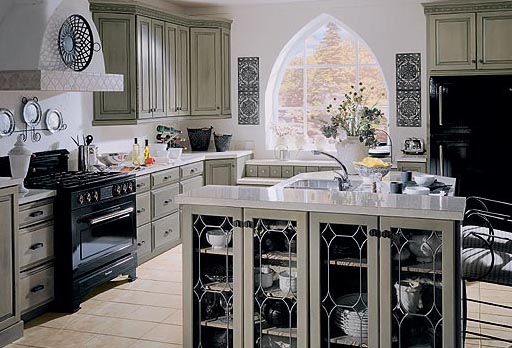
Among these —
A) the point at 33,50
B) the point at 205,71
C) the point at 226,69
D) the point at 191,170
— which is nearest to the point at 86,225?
the point at 33,50

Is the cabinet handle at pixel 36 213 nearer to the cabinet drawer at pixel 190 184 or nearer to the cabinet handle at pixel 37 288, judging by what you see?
the cabinet handle at pixel 37 288

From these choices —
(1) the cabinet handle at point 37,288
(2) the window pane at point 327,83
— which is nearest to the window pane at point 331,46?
(2) the window pane at point 327,83

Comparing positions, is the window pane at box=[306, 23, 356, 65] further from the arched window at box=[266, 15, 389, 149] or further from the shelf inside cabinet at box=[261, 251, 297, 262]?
the shelf inside cabinet at box=[261, 251, 297, 262]

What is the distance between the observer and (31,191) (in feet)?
14.8

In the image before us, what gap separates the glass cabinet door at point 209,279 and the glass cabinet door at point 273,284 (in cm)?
10

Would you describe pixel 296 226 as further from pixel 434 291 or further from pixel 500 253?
pixel 500 253

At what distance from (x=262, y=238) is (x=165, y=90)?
12.3 ft

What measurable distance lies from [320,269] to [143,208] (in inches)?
115

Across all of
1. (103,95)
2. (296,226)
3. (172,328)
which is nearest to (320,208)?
(296,226)

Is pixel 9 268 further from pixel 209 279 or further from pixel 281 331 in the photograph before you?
pixel 281 331

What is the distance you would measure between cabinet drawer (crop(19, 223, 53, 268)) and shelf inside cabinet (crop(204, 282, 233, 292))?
5.02ft

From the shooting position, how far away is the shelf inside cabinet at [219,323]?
11.2 ft

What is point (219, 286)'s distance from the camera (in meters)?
3.43

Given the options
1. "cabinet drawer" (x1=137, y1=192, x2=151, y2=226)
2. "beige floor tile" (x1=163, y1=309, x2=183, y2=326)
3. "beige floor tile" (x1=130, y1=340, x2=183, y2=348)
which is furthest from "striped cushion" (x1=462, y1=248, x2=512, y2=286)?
"cabinet drawer" (x1=137, y1=192, x2=151, y2=226)
